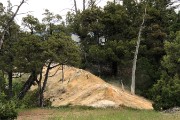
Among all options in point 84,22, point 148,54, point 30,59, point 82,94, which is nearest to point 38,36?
point 30,59

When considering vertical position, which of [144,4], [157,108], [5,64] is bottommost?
[157,108]

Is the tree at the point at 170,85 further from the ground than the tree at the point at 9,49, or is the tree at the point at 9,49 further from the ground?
the tree at the point at 9,49

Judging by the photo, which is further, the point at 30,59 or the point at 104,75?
the point at 104,75

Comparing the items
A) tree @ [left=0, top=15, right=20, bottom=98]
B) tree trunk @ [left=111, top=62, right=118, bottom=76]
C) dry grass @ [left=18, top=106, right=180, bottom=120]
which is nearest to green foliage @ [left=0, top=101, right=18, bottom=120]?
dry grass @ [left=18, top=106, right=180, bottom=120]

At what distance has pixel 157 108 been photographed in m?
31.3

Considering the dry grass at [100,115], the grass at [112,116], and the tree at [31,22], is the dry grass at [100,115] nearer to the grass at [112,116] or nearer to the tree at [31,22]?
the grass at [112,116]

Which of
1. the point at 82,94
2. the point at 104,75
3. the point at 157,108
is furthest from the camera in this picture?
the point at 104,75

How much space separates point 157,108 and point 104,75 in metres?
16.9

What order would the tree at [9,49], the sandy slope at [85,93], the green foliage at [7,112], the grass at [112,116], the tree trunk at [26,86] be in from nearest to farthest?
the grass at [112,116] → the green foliage at [7,112] → the tree at [9,49] → the sandy slope at [85,93] → the tree trunk at [26,86]

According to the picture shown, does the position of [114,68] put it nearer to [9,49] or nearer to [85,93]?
[85,93]

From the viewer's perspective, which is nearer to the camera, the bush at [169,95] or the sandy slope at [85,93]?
the bush at [169,95]

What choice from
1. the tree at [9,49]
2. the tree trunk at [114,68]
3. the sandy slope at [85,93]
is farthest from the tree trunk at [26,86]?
the tree trunk at [114,68]

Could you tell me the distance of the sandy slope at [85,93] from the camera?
3350 centimetres

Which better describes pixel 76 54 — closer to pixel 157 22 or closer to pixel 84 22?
pixel 84 22
